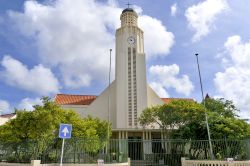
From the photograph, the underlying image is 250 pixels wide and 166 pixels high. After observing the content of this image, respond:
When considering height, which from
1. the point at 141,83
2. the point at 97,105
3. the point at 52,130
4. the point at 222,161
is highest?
the point at 141,83

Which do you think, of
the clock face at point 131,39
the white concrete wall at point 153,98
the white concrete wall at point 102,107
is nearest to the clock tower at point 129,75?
the clock face at point 131,39

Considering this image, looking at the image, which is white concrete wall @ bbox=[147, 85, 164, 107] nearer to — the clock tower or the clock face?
the clock tower

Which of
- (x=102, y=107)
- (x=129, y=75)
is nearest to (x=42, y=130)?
(x=129, y=75)

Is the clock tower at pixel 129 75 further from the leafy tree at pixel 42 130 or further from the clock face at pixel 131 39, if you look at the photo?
the leafy tree at pixel 42 130

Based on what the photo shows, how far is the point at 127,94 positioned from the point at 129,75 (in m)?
→ 2.65

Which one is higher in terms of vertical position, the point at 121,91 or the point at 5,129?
the point at 121,91

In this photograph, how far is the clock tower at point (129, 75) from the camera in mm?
35812

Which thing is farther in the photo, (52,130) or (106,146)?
(52,130)

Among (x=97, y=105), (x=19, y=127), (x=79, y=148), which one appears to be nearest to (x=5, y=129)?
(x=19, y=127)

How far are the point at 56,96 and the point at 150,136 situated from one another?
16.2 m

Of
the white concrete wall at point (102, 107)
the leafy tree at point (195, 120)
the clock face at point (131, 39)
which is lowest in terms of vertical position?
the leafy tree at point (195, 120)

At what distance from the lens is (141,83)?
36.8 metres

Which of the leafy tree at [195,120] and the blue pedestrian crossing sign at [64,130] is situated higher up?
the leafy tree at [195,120]

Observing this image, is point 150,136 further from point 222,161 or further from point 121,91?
point 222,161
